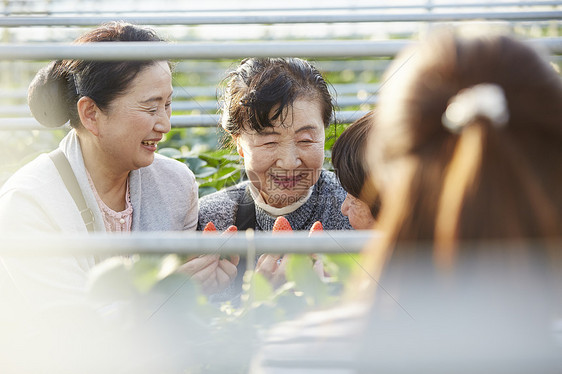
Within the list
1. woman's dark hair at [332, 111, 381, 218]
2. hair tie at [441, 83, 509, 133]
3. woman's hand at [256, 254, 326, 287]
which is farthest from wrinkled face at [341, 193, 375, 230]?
hair tie at [441, 83, 509, 133]

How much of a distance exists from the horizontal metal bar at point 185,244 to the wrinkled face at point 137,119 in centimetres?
80

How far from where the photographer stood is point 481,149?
64cm

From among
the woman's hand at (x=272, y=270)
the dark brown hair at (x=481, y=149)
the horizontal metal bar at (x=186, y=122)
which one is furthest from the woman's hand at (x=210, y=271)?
the horizontal metal bar at (x=186, y=122)

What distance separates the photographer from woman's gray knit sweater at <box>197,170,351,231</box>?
166cm

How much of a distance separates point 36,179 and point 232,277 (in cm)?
47

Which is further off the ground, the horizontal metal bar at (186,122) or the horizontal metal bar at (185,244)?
the horizontal metal bar at (185,244)

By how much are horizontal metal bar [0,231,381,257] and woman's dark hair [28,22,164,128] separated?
0.82 m

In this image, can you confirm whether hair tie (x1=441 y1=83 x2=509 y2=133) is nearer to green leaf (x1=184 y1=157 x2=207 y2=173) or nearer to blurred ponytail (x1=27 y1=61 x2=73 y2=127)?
blurred ponytail (x1=27 y1=61 x2=73 y2=127)

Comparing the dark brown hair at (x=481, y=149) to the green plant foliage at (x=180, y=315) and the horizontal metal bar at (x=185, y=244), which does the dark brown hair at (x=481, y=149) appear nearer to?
the horizontal metal bar at (x=185, y=244)

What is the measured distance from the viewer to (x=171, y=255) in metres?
0.79

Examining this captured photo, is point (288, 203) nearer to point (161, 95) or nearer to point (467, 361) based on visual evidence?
point (161, 95)

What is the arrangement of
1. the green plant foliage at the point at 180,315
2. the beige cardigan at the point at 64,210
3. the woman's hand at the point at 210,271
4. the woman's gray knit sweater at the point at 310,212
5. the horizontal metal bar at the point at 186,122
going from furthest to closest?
1. the horizontal metal bar at the point at 186,122
2. the woman's gray knit sweater at the point at 310,212
3. the beige cardigan at the point at 64,210
4. the woman's hand at the point at 210,271
5. the green plant foliage at the point at 180,315

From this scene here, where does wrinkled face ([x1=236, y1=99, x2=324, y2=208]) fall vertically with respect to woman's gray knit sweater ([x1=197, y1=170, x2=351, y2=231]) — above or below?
above

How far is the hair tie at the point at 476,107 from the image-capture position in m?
0.63
